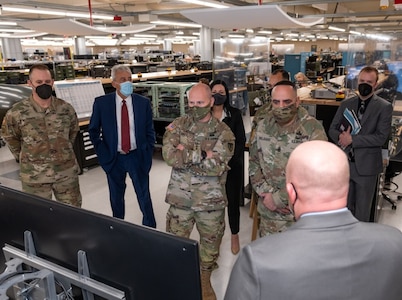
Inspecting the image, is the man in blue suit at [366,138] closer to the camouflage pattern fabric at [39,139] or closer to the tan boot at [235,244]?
the tan boot at [235,244]

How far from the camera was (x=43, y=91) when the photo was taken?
279 centimetres

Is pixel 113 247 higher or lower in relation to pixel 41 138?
higher

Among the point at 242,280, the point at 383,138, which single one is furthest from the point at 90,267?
the point at 383,138

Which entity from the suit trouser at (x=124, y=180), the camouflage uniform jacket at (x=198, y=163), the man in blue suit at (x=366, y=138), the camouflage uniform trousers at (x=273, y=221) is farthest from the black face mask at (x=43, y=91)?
the man in blue suit at (x=366, y=138)

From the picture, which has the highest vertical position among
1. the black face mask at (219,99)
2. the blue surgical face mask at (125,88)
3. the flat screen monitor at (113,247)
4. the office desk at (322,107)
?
the blue surgical face mask at (125,88)

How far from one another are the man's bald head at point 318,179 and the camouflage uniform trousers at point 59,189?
2283mm

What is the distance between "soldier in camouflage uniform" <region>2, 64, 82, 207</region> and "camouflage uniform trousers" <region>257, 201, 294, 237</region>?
5.19 feet

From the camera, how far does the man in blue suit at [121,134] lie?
3168 mm

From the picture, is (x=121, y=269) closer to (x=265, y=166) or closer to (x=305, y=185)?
(x=305, y=185)

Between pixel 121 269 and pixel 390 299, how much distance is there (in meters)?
0.79

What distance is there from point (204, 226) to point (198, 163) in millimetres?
424

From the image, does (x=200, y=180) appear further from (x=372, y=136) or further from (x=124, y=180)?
(x=372, y=136)

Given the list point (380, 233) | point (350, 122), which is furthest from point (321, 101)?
point (380, 233)

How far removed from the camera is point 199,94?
2.34 metres
